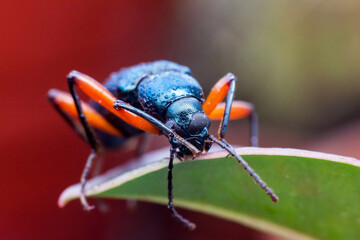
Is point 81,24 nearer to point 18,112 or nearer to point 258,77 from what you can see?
point 18,112

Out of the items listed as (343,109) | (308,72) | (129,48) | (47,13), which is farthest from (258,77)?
(47,13)

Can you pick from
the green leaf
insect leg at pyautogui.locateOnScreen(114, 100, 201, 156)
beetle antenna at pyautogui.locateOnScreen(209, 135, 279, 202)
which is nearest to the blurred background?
the green leaf

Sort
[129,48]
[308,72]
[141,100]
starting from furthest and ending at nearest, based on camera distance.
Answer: [129,48] → [308,72] → [141,100]

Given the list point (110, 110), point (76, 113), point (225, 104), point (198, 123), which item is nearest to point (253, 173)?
point (198, 123)

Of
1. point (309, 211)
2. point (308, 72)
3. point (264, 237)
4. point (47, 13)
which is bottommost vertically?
point (264, 237)

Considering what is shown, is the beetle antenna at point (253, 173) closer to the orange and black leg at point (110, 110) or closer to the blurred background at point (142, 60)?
the orange and black leg at point (110, 110)

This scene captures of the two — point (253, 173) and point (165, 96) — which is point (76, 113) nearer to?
point (165, 96)

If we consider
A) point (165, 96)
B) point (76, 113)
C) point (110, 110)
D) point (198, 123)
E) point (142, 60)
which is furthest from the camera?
point (142, 60)
